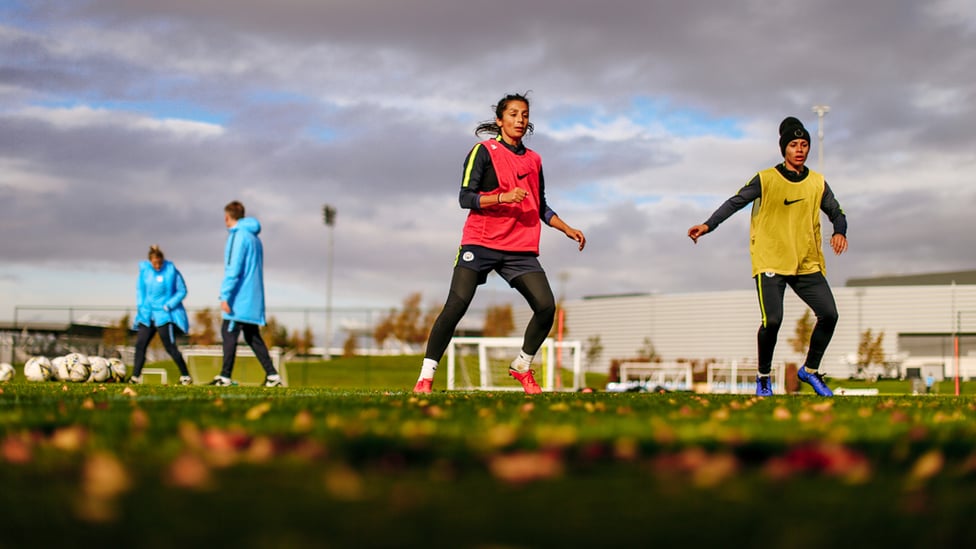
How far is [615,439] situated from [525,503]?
3.95 ft

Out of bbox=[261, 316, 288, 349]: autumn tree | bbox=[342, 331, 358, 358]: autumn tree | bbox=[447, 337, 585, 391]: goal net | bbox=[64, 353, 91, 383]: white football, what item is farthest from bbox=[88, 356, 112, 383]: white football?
bbox=[342, 331, 358, 358]: autumn tree

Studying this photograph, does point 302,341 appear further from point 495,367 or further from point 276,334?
point 495,367

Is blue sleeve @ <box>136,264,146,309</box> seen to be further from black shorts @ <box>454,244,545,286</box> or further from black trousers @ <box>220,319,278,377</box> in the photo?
black shorts @ <box>454,244,545,286</box>

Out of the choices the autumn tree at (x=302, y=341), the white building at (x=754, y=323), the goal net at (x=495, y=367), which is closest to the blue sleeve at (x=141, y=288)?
the goal net at (x=495, y=367)

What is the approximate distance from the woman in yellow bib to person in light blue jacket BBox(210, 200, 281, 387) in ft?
20.9

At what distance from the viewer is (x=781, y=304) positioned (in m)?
8.74

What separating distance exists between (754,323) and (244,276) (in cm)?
7592

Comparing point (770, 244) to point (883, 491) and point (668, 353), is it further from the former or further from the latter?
point (668, 353)

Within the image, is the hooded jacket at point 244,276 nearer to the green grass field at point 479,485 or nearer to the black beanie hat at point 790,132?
the black beanie hat at point 790,132

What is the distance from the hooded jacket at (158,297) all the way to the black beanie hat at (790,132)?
29.8ft

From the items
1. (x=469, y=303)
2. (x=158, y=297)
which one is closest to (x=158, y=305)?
(x=158, y=297)

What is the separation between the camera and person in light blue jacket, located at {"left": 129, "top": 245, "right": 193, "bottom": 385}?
1420cm

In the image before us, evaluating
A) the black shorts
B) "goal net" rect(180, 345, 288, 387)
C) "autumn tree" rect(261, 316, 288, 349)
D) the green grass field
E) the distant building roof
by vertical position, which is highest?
the distant building roof

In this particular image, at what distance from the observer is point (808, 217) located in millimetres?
8836
